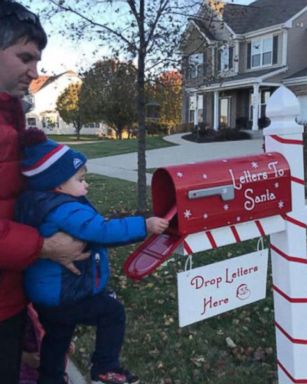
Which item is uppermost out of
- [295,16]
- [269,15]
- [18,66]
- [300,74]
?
[269,15]

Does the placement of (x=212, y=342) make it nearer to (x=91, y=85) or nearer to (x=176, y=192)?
(x=176, y=192)

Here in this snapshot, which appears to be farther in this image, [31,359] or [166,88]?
[166,88]

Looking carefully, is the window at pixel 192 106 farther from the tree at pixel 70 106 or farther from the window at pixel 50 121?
the window at pixel 50 121

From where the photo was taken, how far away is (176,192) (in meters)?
1.89

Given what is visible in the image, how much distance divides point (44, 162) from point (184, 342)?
7.49ft

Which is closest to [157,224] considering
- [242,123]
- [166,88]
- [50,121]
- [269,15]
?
[166,88]

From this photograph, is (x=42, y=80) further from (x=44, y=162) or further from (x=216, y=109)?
(x=216, y=109)

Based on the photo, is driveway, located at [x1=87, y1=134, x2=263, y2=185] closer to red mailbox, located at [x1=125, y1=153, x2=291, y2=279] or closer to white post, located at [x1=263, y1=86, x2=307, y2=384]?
white post, located at [x1=263, y1=86, x2=307, y2=384]

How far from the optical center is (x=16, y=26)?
1.94 m

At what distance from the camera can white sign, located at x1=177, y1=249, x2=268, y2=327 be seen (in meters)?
2.13

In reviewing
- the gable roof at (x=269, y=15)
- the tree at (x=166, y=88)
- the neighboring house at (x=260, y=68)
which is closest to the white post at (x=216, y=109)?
the neighboring house at (x=260, y=68)

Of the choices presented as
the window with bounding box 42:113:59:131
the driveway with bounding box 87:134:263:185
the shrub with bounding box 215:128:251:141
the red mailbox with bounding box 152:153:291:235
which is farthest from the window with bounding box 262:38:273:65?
the window with bounding box 42:113:59:131

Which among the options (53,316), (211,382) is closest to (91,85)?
(211,382)

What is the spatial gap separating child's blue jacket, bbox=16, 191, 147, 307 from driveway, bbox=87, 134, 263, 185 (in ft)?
36.1
